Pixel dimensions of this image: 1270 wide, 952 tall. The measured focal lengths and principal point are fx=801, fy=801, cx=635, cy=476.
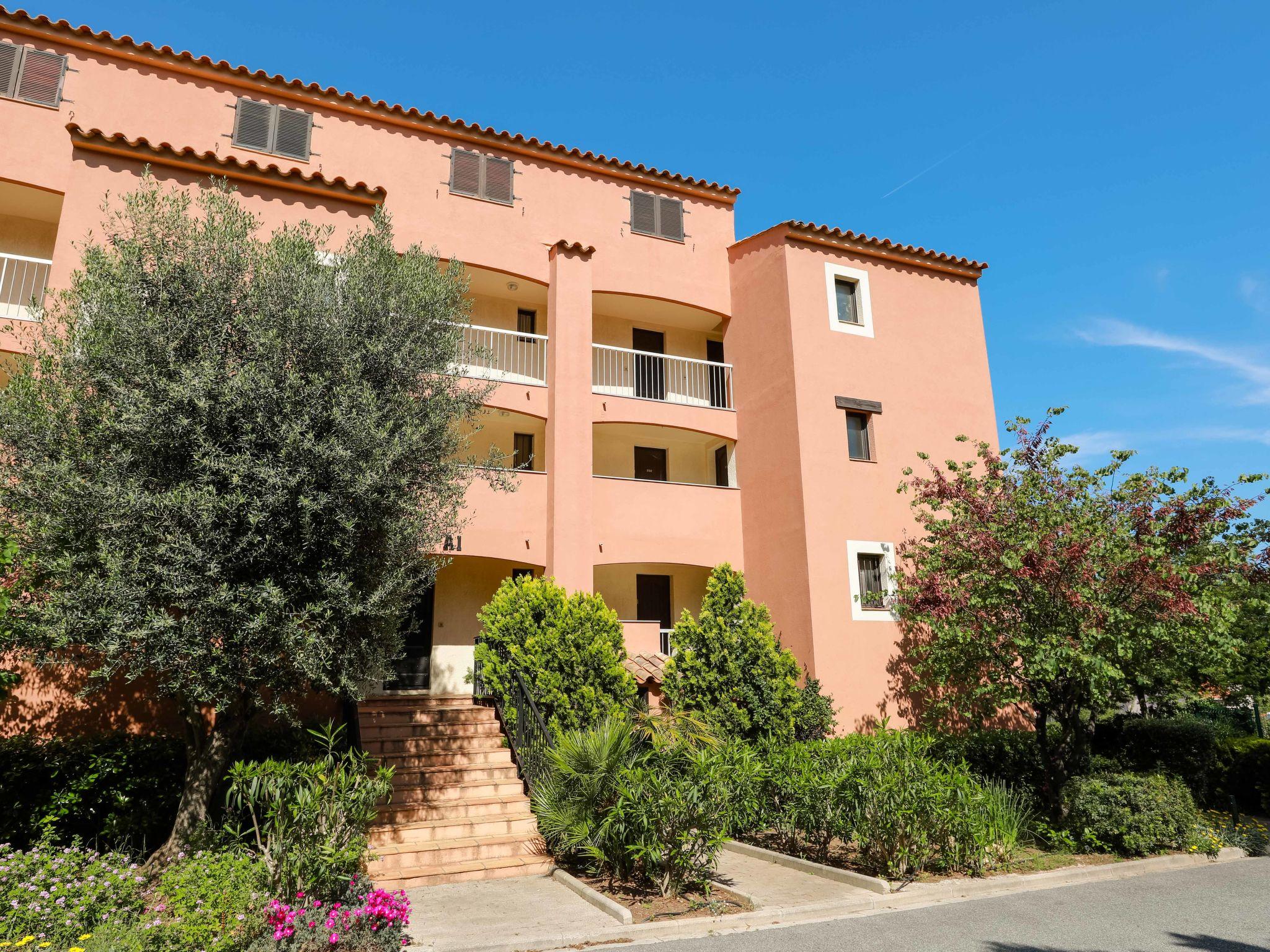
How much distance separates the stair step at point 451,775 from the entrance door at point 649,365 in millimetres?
8376

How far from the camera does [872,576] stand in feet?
47.9

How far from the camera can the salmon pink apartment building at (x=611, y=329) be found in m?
13.3

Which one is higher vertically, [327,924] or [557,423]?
[557,423]

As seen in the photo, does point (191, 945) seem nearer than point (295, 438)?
Yes

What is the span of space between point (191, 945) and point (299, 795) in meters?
1.25

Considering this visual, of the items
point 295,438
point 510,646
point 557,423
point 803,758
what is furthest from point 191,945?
point 557,423

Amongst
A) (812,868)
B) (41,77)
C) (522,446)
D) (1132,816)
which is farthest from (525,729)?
(41,77)

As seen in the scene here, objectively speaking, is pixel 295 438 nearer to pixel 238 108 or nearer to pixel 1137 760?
pixel 238 108

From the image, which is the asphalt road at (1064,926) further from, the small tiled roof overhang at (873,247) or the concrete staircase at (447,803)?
the small tiled roof overhang at (873,247)

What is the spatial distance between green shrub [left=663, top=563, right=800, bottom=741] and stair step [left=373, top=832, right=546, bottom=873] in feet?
11.5

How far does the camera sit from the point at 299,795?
6.70m

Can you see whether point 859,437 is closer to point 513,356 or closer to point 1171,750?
point 513,356

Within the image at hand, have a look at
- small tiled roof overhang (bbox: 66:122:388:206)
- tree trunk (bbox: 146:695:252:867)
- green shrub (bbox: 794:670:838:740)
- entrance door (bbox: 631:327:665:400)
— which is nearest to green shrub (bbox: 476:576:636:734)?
green shrub (bbox: 794:670:838:740)

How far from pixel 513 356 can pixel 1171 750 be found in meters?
13.0
